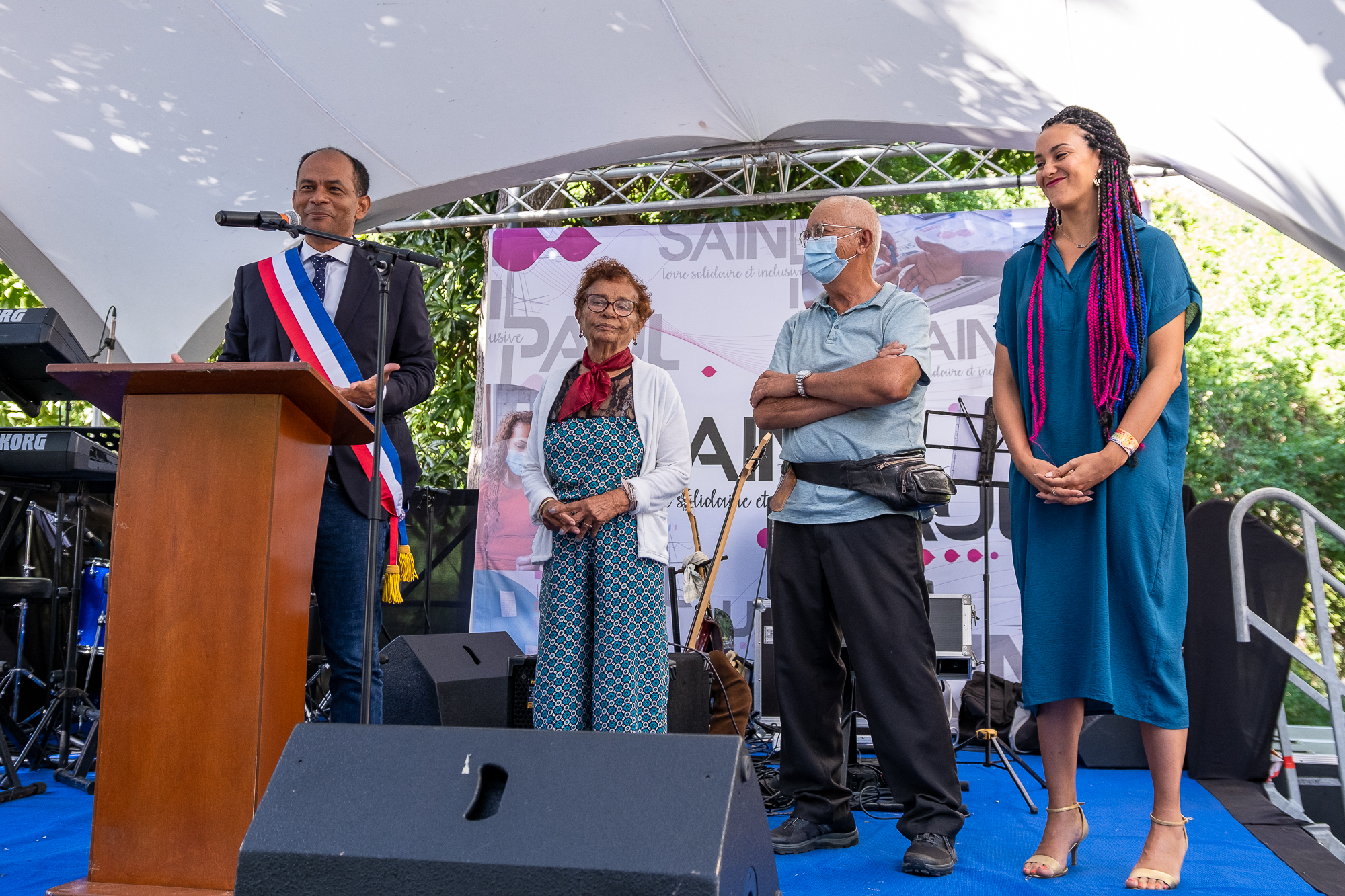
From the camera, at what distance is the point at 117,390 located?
1.92m

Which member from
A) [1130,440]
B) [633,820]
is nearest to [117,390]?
[633,820]

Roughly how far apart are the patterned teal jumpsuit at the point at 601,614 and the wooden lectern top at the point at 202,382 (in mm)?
782

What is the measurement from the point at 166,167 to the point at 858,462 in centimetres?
378

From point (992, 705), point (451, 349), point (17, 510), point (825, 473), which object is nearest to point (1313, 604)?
point (825, 473)

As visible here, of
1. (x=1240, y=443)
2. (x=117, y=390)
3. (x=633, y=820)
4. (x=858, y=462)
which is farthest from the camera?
(x=1240, y=443)

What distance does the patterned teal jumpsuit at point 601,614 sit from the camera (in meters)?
2.56

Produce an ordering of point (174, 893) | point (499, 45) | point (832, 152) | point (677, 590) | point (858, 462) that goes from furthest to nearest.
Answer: point (832, 152)
point (677, 590)
point (499, 45)
point (858, 462)
point (174, 893)

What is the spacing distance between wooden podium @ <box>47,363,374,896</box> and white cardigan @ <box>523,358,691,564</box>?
0.86 m

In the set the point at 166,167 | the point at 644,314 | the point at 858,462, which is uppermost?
the point at 166,167

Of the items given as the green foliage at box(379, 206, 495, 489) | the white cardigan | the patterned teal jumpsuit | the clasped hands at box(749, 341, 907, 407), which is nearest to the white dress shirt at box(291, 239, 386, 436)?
the white cardigan

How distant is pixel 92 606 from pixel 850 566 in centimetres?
339

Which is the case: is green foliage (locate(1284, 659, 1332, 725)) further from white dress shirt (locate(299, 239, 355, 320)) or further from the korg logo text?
the korg logo text

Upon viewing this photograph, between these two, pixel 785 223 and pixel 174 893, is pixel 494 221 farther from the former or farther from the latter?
pixel 174 893

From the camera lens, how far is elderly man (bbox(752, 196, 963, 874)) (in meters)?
2.48
